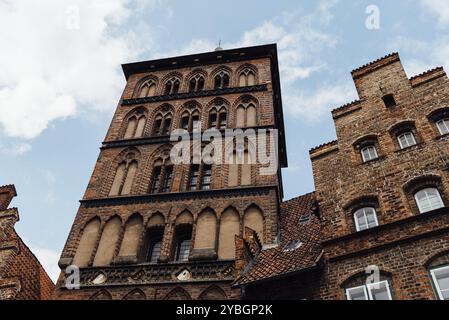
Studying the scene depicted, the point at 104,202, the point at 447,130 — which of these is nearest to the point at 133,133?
the point at 104,202

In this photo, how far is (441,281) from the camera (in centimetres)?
797

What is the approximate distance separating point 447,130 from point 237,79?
1199cm

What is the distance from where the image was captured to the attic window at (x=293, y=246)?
1190cm

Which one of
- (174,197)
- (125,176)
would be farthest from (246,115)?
(125,176)

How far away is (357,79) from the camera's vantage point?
13805mm

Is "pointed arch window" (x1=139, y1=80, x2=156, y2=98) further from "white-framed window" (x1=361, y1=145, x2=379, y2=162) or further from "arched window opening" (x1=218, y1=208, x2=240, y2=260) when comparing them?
"white-framed window" (x1=361, y1=145, x2=379, y2=162)

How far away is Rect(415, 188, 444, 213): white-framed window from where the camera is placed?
923 centimetres

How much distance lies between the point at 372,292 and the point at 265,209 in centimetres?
596

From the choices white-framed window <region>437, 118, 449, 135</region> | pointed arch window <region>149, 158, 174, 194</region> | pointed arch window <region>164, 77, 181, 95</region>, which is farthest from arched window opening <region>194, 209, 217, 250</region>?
pointed arch window <region>164, 77, 181, 95</region>

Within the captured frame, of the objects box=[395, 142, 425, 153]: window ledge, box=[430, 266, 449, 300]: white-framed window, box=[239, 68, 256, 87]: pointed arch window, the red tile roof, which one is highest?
box=[239, 68, 256, 87]: pointed arch window

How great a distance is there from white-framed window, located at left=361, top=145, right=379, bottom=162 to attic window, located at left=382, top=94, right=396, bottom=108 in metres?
1.48

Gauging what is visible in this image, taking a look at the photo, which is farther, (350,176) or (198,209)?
(198,209)

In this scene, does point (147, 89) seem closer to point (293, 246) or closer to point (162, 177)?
point (162, 177)
